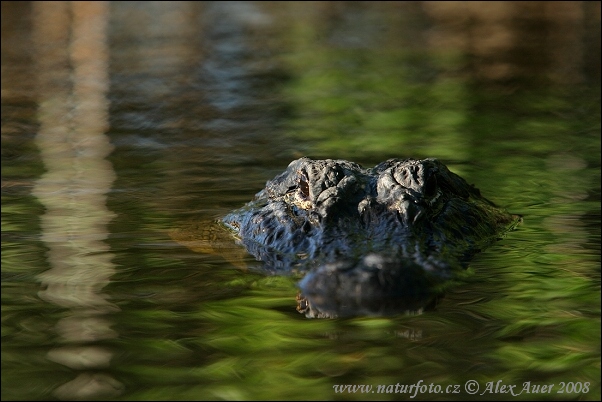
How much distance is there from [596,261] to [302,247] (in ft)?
4.33

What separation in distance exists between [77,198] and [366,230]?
2.16 m

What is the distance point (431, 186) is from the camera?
4.23 meters

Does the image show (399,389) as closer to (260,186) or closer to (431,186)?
(431,186)

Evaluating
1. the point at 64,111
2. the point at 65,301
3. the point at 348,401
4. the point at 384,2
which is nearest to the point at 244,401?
the point at 348,401

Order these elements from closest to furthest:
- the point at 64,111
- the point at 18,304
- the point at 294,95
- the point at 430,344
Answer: the point at 430,344 < the point at 18,304 < the point at 64,111 < the point at 294,95

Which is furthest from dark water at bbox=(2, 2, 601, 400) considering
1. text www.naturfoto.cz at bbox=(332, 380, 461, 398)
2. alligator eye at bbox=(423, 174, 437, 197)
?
alligator eye at bbox=(423, 174, 437, 197)

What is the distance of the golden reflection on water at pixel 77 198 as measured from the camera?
2969 mm

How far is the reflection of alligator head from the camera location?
10.8ft

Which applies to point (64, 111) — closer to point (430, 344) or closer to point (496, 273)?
point (496, 273)

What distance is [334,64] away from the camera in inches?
415

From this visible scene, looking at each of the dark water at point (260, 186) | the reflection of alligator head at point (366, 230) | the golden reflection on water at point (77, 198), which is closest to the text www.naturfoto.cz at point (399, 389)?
the dark water at point (260, 186)

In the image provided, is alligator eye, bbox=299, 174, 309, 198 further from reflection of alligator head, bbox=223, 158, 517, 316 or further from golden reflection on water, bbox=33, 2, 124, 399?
golden reflection on water, bbox=33, 2, 124, 399

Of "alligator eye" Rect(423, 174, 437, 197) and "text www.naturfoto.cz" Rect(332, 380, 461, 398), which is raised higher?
"alligator eye" Rect(423, 174, 437, 197)

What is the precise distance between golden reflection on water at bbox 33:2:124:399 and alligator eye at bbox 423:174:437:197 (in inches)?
57.9
